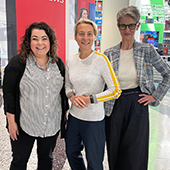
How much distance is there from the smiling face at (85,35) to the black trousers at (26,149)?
0.85 meters

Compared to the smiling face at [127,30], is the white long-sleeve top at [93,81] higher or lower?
lower

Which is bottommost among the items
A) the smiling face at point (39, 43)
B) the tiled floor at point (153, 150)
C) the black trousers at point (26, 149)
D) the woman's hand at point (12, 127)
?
the tiled floor at point (153, 150)

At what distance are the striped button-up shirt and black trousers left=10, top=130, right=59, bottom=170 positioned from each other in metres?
0.08

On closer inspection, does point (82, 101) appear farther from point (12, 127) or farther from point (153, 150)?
point (153, 150)

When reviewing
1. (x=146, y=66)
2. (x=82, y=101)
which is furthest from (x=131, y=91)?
(x=82, y=101)

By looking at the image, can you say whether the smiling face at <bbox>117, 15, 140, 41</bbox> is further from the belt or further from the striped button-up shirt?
the striped button-up shirt

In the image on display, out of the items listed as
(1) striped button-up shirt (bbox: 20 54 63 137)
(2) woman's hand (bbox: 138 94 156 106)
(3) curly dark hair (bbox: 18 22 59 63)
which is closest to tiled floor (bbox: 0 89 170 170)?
(1) striped button-up shirt (bbox: 20 54 63 137)

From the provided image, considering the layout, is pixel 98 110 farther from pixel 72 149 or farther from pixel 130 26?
pixel 130 26

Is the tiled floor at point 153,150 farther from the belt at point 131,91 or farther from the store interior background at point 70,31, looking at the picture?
the belt at point 131,91

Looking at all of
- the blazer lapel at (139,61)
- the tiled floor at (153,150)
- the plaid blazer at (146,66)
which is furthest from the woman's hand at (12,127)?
the blazer lapel at (139,61)

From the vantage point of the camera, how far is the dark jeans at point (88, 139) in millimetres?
1453

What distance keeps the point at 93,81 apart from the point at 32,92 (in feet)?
1.65

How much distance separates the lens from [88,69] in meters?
1.45

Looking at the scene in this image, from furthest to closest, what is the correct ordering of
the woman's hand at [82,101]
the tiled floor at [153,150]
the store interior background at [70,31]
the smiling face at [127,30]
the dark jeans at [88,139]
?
the store interior background at [70,31], the tiled floor at [153,150], the smiling face at [127,30], the dark jeans at [88,139], the woman's hand at [82,101]
